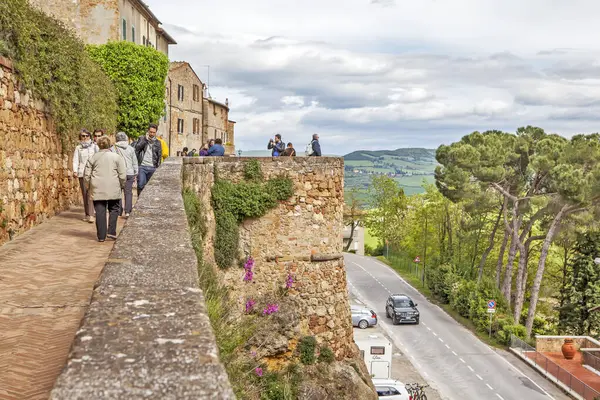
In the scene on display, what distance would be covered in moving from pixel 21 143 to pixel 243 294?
7.21 metres

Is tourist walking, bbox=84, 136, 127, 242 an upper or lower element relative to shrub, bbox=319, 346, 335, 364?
upper

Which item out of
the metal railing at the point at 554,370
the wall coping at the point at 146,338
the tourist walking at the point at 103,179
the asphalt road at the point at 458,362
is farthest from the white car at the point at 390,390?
the wall coping at the point at 146,338

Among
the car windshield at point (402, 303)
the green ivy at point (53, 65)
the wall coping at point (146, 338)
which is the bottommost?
the car windshield at point (402, 303)

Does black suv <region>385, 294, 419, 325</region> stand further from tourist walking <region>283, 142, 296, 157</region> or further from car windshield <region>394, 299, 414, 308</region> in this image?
tourist walking <region>283, 142, 296, 157</region>

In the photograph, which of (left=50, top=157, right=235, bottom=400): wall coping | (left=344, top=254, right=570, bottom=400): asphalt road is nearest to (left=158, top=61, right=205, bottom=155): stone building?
(left=344, top=254, right=570, bottom=400): asphalt road

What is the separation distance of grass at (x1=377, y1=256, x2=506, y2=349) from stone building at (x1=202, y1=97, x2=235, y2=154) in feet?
71.2

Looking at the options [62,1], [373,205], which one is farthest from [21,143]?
[373,205]

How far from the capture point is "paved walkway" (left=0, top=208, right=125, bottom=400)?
4418 mm

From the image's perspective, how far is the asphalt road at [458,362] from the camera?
105 feet

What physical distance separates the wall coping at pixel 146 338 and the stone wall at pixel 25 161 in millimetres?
5968

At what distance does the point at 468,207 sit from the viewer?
49.4 m

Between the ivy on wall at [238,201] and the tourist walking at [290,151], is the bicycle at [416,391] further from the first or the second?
the ivy on wall at [238,201]

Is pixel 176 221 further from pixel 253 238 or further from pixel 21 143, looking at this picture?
pixel 253 238

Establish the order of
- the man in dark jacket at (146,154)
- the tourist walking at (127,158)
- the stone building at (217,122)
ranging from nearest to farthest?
1. the tourist walking at (127,158)
2. the man in dark jacket at (146,154)
3. the stone building at (217,122)
